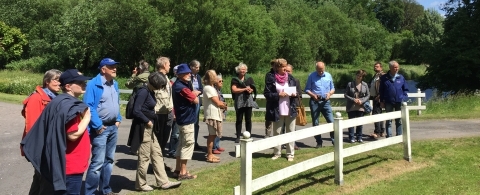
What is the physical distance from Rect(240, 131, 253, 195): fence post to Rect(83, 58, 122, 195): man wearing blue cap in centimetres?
190

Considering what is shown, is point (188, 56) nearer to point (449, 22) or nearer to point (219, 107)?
point (449, 22)

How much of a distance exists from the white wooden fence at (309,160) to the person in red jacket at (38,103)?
230 cm

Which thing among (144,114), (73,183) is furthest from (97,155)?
(73,183)

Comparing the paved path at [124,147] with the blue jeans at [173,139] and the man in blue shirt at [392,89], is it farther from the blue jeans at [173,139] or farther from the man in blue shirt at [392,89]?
the man in blue shirt at [392,89]

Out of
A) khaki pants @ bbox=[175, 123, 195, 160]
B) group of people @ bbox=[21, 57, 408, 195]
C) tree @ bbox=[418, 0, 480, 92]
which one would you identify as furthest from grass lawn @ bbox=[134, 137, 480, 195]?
tree @ bbox=[418, 0, 480, 92]

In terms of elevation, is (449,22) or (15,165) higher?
(449,22)

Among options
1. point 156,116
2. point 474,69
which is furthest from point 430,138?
point 474,69

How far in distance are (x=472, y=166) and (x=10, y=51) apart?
151 ft

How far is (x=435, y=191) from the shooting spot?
23.4 ft

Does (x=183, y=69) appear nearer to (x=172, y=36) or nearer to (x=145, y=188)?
(x=145, y=188)

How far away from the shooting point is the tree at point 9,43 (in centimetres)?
4419

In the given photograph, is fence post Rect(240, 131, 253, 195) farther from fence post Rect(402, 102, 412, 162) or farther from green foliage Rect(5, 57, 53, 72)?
green foliage Rect(5, 57, 53, 72)

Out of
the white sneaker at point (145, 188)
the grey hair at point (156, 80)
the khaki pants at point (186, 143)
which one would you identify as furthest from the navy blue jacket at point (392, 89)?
the white sneaker at point (145, 188)

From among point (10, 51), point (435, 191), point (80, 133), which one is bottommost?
point (435, 191)
